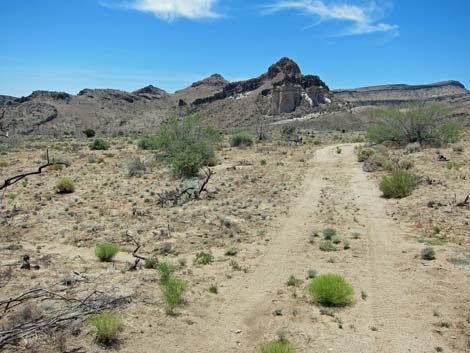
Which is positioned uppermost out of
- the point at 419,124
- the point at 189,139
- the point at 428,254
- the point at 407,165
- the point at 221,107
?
the point at 221,107

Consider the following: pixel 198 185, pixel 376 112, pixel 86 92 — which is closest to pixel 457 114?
pixel 376 112

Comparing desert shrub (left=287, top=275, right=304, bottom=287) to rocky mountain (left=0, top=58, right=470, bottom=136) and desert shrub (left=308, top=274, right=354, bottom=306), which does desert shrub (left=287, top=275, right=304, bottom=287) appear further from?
rocky mountain (left=0, top=58, right=470, bottom=136)

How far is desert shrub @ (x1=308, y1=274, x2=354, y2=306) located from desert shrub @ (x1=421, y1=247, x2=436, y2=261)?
3.40m

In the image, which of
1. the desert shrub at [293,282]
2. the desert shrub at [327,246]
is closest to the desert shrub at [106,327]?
A: the desert shrub at [293,282]

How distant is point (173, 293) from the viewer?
8031mm

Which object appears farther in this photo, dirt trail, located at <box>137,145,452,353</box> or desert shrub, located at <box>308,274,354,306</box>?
desert shrub, located at <box>308,274,354,306</box>

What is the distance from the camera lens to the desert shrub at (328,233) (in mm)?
12901

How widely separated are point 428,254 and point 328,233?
3.10 metres

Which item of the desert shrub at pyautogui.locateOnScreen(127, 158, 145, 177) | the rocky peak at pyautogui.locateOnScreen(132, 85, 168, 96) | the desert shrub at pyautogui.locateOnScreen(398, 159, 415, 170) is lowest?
the desert shrub at pyautogui.locateOnScreen(127, 158, 145, 177)

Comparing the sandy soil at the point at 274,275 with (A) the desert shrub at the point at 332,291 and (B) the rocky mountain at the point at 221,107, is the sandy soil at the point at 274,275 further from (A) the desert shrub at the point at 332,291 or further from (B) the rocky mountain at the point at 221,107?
(B) the rocky mountain at the point at 221,107

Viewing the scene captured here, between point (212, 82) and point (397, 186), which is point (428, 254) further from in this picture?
point (212, 82)

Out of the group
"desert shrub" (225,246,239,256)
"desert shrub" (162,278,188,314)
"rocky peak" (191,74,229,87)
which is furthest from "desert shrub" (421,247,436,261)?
"rocky peak" (191,74,229,87)

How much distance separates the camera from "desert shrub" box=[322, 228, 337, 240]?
1290cm

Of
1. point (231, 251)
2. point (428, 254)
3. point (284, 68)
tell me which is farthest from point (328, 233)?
point (284, 68)
